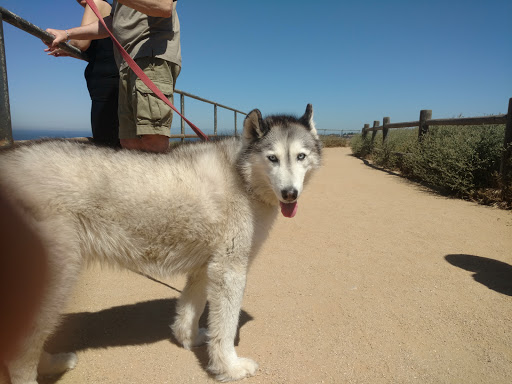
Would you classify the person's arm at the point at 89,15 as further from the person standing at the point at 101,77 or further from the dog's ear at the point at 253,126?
the dog's ear at the point at 253,126

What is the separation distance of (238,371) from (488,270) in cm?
330

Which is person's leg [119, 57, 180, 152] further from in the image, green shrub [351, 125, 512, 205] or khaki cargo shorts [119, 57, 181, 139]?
green shrub [351, 125, 512, 205]

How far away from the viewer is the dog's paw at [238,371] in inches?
88.7

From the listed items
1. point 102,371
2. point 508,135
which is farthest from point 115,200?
point 508,135

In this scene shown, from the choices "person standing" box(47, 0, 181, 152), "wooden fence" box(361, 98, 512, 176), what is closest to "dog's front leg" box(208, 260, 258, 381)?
"person standing" box(47, 0, 181, 152)

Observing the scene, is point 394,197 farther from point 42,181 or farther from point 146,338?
point 42,181

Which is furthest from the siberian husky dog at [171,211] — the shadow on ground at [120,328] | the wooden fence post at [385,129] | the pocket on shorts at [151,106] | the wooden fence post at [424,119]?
the wooden fence post at [385,129]

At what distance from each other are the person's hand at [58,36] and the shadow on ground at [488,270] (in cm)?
481

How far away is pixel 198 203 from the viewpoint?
2182 millimetres

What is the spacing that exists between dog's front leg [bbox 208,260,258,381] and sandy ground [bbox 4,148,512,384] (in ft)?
0.38

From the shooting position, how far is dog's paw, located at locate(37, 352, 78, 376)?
2.24m

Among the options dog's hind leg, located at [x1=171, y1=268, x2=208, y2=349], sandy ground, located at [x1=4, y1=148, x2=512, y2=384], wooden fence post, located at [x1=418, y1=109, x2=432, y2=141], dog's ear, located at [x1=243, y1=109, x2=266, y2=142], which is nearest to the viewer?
sandy ground, located at [x1=4, y1=148, x2=512, y2=384]

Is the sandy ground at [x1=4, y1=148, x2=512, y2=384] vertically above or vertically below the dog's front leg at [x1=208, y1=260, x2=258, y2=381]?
below

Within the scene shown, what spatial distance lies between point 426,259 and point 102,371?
3851 mm
